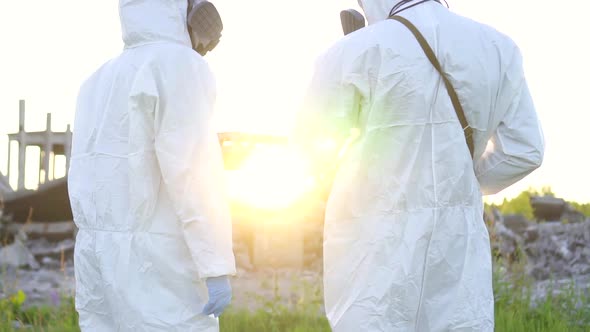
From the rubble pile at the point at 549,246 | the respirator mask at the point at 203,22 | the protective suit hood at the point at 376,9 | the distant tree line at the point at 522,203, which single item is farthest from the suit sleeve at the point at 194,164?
the distant tree line at the point at 522,203

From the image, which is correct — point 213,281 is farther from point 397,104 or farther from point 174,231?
point 397,104

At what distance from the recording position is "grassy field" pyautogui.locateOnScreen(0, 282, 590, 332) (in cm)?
544

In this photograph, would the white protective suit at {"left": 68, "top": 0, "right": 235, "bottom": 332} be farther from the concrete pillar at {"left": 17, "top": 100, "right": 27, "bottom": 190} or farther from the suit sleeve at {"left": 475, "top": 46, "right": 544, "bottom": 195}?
the concrete pillar at {"left": 17, "top": 100, "right": 27, "bottom": 190}

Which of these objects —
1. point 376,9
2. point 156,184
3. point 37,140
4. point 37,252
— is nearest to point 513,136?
point 376,9

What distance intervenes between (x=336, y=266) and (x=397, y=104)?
26.2 inches

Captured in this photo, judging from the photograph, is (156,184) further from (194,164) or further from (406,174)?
(406,174)

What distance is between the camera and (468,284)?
113 inches

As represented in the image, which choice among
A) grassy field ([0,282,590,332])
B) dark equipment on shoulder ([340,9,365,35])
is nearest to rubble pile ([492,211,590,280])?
grassy field ([0,282,590,332])

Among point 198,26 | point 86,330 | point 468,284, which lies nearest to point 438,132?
point 468,284

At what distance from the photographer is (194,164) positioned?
8.71 feet

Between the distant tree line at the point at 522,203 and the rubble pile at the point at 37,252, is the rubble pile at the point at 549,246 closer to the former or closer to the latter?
the distant tree line at the point at 522,203

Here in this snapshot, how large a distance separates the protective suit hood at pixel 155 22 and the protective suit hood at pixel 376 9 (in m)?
0.71

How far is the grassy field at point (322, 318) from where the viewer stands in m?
5.44

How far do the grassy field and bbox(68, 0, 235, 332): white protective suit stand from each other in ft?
8.71
